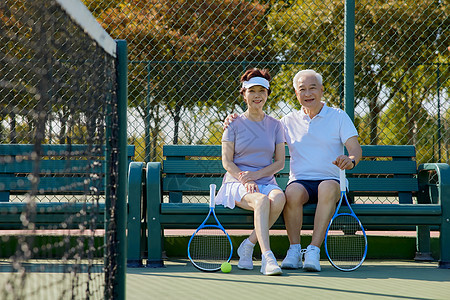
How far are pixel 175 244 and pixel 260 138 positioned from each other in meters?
1.03

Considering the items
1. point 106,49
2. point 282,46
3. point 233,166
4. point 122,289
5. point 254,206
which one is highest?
point 282,46

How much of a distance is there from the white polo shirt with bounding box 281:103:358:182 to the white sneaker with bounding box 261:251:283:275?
67 cm

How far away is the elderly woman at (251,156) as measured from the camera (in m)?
3.76

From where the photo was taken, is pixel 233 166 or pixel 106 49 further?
pixel 233 166

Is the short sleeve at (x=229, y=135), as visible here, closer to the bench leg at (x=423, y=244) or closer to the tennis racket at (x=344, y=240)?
the tennis racket at (x=344, y=240)

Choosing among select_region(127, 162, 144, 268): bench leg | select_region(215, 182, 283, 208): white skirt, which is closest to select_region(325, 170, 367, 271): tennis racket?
select_region(215, 182, 283, 208): white skirt

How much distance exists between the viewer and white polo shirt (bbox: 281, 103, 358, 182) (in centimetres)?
395

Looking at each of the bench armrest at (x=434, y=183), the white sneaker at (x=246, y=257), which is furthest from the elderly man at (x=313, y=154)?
the bench armrest at (x=434, y=183)

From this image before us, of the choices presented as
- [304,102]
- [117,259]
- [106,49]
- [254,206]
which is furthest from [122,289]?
[304,102]

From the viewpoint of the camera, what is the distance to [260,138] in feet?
13.0

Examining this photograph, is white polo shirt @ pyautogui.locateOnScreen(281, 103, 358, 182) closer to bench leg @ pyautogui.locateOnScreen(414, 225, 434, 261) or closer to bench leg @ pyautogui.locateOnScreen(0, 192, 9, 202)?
bench leg @ pyautogui.locateOnScreen(414, 225, 434, 261)

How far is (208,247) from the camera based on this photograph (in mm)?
3873

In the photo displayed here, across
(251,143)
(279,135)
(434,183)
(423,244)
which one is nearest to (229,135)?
(251,143)

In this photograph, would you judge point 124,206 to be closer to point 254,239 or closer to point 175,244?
point 254,239
